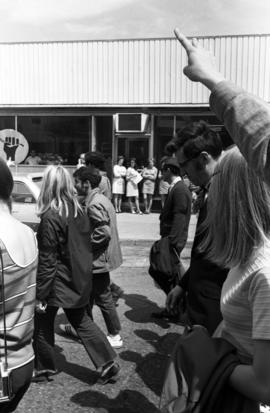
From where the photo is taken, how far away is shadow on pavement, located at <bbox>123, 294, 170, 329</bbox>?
566 centimetres

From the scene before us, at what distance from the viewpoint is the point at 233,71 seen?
1706 centimetres

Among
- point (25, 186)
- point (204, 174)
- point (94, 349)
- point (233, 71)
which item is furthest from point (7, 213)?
point (233, 71)

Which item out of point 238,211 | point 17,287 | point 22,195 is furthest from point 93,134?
point 238,211

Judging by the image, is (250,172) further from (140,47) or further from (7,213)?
(140,47)

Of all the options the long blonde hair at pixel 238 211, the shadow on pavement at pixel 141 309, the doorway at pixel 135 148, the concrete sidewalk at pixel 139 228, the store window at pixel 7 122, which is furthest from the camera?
the store window at pixel 7 122

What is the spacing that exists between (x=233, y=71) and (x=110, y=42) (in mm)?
4464

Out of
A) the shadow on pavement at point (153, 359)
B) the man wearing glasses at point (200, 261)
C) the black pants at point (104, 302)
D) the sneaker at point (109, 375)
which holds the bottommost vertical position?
the shadow on pavement at point (153, 359)

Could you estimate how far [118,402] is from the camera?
3727 millimetres

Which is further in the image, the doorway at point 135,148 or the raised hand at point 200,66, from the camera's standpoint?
the doorway at point 135,148

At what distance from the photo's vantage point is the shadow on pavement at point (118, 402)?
143 inches

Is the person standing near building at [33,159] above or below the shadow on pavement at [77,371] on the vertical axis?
above

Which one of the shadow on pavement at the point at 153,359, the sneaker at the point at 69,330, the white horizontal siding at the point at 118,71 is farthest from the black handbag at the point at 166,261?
the white horizontal siding at the point at 118,71

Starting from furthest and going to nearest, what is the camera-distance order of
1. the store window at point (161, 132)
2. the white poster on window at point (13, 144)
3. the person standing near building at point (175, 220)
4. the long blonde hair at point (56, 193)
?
the store window at point (161, 132) → the white poster on window at point (13, 144) → the person standing near building at point (175, 220) → the long blonde hair at point (56, 193)

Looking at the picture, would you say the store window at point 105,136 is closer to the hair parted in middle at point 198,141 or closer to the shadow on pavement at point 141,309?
the shadow on pavement at point 141,309
